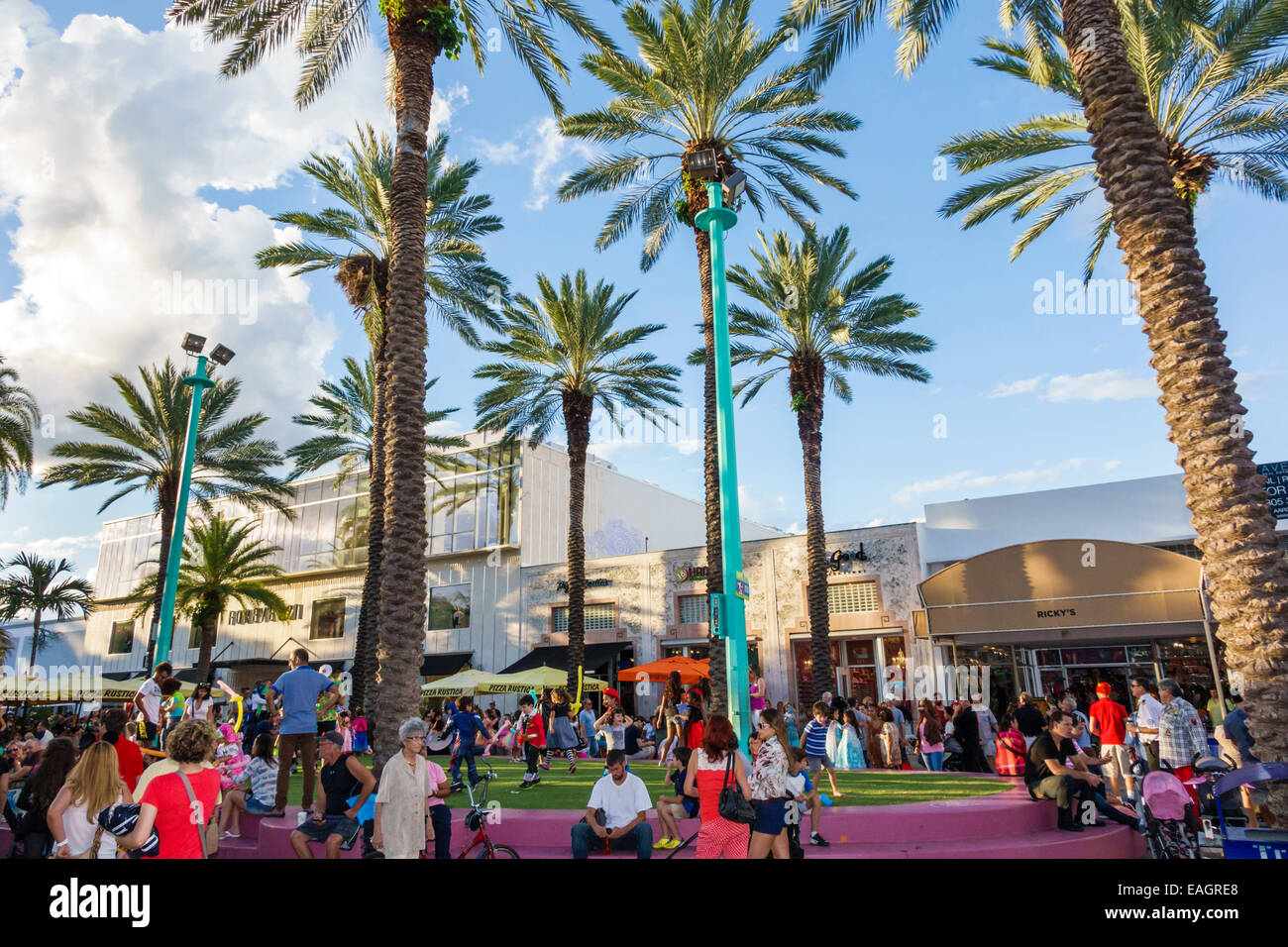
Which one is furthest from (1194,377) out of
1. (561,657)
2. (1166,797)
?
(561,657)

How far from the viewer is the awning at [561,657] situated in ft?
103

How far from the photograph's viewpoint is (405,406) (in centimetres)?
1118

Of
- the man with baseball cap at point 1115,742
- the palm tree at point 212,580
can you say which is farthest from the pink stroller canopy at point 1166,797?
the palm tree at point 212,580

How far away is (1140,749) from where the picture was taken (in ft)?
44.1

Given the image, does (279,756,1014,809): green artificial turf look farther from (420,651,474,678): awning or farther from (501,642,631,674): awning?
(420,651,474,678): awning

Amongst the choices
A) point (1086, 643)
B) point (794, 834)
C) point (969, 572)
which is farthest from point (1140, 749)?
point (1086, 643)

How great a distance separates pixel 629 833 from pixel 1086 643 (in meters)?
21.5

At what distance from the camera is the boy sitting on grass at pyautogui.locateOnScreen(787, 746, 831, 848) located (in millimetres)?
8070

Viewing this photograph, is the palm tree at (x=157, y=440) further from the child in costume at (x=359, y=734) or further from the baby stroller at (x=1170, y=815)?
the baby stroller at (x=1170, y=815)

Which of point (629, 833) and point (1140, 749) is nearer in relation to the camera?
point (629, 833)

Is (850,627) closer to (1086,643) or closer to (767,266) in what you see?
(1086,643)

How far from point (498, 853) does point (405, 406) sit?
608 cm

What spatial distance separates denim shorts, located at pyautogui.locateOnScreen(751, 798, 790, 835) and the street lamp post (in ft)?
44.1

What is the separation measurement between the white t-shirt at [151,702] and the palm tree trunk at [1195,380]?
1387 cm
